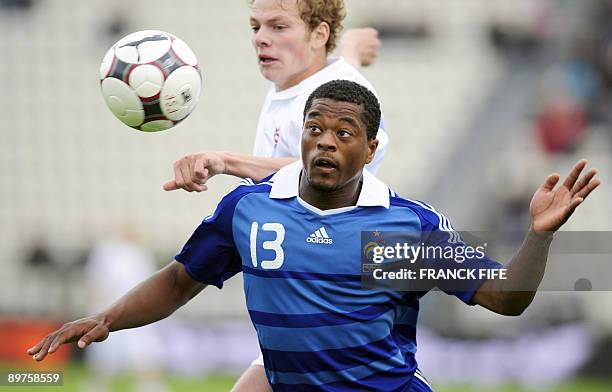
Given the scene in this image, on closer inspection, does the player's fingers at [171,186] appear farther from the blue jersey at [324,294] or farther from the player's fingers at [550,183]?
the player's fingers at [550,183]

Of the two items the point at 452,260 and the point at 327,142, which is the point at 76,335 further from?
the point at 452,260

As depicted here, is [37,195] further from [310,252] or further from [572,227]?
[310,252]

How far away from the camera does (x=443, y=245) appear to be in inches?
217

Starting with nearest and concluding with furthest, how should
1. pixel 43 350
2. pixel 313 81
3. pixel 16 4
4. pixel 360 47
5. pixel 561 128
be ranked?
pixel 43 350
pixel 313 81
pixel 360 47
pixel 561 128
pixel 16 4

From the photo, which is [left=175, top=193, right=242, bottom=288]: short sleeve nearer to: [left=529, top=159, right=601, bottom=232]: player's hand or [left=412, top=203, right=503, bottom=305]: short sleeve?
[left=412, top=203, right=503, bottom=305]: short sleeve

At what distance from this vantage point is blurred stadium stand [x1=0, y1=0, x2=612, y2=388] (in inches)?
711

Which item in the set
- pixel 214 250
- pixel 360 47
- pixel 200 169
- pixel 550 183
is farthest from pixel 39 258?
pixel 550 183

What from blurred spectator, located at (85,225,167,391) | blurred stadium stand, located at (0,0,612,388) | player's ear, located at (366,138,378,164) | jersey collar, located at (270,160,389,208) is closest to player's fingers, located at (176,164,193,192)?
jersey collar, located at (270,160,389,208)

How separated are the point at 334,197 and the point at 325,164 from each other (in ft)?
0.82

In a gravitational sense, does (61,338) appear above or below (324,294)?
below

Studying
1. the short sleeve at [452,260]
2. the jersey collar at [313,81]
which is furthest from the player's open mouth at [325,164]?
the jersey collar at [313,81]

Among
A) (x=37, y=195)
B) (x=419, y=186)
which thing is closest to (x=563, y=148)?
(x=419, y=186)

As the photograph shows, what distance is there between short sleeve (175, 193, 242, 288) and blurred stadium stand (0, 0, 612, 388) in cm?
1141

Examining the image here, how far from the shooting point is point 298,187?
18.9 ft
